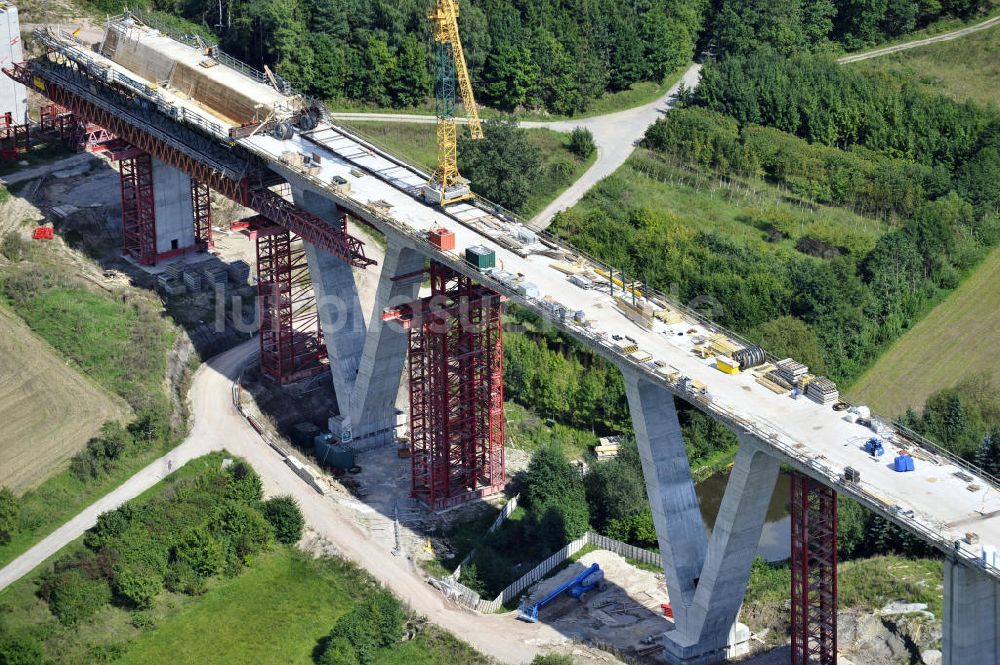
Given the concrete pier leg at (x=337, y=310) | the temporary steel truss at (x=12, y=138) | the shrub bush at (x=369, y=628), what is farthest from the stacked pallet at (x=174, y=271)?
the shrub bush at (x=369, y=628)

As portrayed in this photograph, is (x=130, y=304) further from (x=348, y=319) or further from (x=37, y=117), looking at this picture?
(x=37, y=117)

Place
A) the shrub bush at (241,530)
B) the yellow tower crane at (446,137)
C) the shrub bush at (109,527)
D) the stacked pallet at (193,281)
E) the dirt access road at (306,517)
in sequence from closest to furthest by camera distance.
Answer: the dirt access road at (306,517) → the shrub bush at (109,527) → the shrub bush at (241,530) → the yellow tower crane at (446,137) → the stacked pallet at (193,281)

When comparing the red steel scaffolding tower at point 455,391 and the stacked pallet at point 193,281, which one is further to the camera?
the stacked pallet at point 193,281

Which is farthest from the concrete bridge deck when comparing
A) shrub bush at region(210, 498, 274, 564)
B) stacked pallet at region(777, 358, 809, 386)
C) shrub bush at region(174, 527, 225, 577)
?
shrub bush at region(174, 527, 225, 577)

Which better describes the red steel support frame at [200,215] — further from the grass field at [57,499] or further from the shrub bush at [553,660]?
the shrub bush at [553,660]

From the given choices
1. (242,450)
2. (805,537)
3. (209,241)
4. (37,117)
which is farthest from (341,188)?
(37,117)

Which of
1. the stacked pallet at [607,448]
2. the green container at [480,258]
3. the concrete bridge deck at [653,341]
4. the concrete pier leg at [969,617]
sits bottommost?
the stacked pallet at [607,448]

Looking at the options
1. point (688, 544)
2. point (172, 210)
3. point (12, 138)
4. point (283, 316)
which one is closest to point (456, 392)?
point (283, 316)
